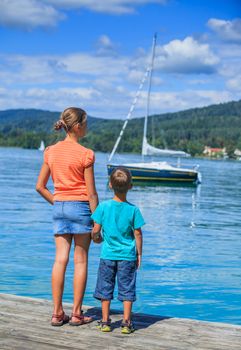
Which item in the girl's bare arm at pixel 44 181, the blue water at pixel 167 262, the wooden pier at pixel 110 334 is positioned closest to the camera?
the wooden pier at pixel 110 334

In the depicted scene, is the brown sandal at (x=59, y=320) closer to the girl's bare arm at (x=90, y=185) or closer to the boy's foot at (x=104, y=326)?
the boy's foot at (x=104, y=326)

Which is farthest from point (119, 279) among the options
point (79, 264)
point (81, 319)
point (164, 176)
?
point (164, 176)

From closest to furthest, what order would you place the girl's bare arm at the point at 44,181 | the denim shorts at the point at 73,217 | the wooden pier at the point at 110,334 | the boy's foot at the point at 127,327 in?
the wooden pier at the point at 110,334
the boy's foot at the point at 127,327
the denim shorts at the point at 73,217
the girl's bare arm at the point at 44,181

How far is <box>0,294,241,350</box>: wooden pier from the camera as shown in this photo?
5098 mm

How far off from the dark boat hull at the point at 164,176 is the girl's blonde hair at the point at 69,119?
1789 inches

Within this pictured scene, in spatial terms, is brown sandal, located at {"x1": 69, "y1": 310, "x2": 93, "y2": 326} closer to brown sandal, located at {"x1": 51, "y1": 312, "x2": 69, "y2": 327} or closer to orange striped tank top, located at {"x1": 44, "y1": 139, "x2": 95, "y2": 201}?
brown sandal, located at {"x1": 51, "y1": 312, "x2": 69, "y2": 327}

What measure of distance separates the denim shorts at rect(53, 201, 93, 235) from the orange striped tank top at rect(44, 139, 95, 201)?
58 mm

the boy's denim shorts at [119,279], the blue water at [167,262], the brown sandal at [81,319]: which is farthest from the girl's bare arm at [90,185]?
the blue water at [167,262]

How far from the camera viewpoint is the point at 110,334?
545 centimetres

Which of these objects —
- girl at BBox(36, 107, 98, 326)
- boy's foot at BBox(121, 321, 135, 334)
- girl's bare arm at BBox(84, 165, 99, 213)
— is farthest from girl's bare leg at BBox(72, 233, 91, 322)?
boy's foot at BBox(121, 321, 135, 334)

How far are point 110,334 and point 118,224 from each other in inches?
38.9

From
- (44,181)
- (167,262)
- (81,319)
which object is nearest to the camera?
(81,319)

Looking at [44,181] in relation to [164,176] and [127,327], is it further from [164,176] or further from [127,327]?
[164,176]

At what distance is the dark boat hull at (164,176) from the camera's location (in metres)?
51.8
